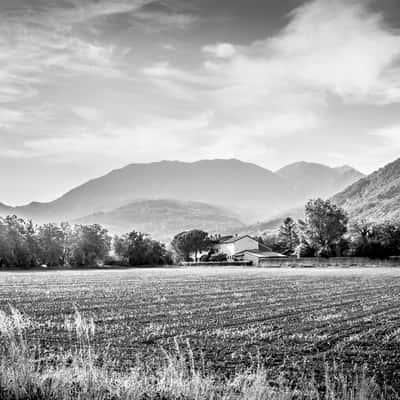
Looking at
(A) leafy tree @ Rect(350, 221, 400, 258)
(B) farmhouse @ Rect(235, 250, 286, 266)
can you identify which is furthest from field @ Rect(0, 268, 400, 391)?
(A) leafy tree @ Rect(350, 221, 400, 258)

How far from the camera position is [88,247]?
126 m

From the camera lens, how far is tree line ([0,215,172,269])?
372 feet

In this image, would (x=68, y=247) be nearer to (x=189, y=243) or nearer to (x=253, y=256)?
(x=189, y=243)

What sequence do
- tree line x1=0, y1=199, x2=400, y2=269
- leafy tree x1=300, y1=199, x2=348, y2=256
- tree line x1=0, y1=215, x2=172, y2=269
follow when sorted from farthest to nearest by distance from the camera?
leafy tree x1=300, y1=199, x2=348, y2=256
tree line x1=0, y1=199, x2=400, y2=269
tree line x1=0, y1=215, x2=172, y2=269

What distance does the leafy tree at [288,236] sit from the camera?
16430cm

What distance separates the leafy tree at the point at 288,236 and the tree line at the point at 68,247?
4500 cm

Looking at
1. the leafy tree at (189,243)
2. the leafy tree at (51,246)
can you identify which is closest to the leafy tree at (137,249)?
the leafy tree at (51,246)

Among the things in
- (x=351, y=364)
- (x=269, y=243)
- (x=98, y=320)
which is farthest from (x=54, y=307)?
(x=269, y=243)

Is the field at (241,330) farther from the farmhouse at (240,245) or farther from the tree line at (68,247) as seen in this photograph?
the farmhouse at (240,245)

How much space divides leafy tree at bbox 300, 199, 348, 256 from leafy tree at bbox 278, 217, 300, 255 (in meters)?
31.0

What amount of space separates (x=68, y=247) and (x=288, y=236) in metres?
78.0

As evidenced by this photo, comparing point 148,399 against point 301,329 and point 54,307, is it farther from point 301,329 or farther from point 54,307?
point 54,307

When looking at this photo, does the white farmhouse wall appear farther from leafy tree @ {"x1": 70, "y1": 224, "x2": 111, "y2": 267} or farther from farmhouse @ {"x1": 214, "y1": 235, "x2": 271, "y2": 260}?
leafy tree @ {"x1": 70, "y1": 224, "x2": 111, "y2": 267}

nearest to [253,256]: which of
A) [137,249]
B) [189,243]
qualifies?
[189,243]
